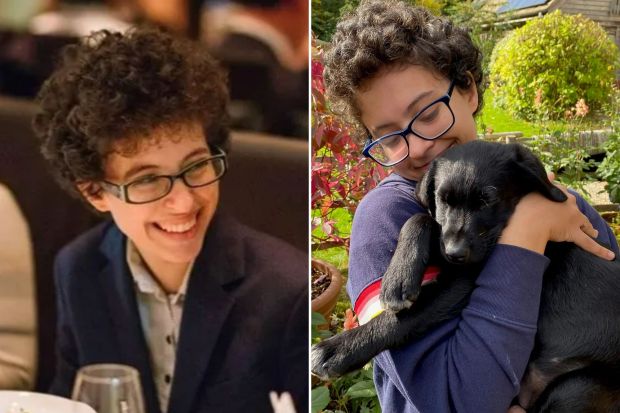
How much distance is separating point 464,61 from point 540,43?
10.4 meters

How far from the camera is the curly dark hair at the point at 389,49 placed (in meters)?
1.89

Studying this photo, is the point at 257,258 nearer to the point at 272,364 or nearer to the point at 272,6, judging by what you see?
the point at 272,364

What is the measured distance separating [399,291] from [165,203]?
0.67 meters

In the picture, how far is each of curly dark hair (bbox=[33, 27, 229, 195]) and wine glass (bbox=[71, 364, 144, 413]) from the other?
0.32 metres

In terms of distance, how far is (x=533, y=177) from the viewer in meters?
1.70

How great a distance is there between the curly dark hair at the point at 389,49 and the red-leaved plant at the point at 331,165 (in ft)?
2.93

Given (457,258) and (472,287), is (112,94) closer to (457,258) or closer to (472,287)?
(457,258)

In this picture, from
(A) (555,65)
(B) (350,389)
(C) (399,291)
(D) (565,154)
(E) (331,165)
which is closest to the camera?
(C) (399,291)

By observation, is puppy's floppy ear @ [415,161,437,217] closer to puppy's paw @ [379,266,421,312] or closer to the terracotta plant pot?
puppy's paw @ [379,266,421,312]

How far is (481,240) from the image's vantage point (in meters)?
1.64

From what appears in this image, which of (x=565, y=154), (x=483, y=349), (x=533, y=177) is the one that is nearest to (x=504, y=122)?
(x=565, y=154)

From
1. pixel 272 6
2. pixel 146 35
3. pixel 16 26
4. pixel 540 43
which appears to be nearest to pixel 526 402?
pixel 272 6

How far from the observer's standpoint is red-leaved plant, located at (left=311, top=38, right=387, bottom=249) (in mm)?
3115

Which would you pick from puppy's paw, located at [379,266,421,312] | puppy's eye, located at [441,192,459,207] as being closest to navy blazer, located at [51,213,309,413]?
puppy's paw, located at [379,266,421,312]
